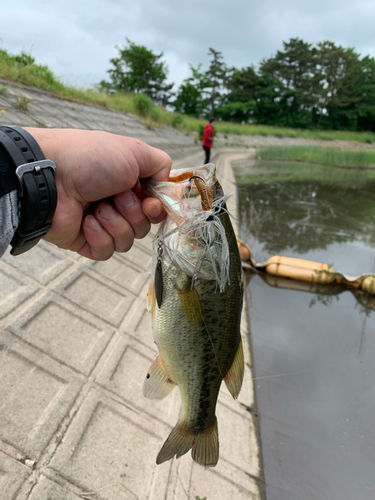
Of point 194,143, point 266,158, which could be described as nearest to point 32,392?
point 194,143

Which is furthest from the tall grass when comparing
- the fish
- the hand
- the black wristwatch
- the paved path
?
the black wristwatch

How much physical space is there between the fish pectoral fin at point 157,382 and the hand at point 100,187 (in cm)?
76

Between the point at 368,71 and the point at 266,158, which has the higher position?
the point at 368,71

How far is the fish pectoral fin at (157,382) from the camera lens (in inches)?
67.6

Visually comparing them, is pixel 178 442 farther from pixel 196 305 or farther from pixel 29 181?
pixel 29 181

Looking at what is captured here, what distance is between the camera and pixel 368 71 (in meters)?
A: 58.3

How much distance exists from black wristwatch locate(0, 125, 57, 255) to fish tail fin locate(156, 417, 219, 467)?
4.13ft

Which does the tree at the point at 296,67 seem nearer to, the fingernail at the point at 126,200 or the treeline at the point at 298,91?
the treeline at the point at 298,91

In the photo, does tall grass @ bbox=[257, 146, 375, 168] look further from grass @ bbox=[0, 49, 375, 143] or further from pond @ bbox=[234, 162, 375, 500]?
pond @ bbox=[234, 162, 375, 500]

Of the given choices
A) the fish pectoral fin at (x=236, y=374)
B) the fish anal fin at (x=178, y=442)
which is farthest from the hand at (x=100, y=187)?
the fish anal fin at (x=178, y=442)

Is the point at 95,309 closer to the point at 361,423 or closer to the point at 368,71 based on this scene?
the point at 361,423

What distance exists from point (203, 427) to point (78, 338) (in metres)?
1.64

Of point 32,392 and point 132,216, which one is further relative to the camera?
point 32,392

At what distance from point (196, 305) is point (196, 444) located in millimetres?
796
